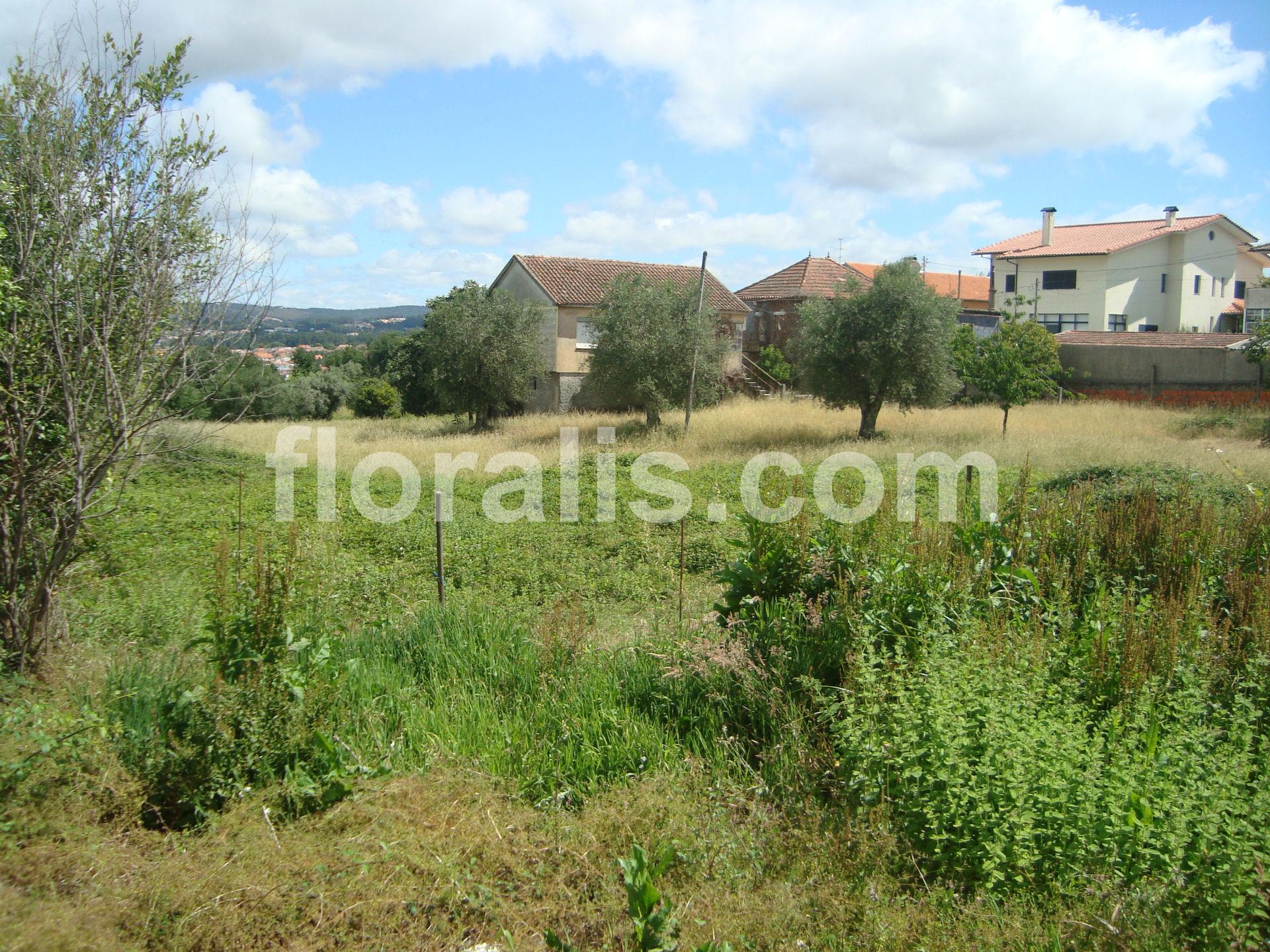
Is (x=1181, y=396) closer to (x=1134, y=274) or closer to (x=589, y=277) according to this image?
(x=1134, y=274)

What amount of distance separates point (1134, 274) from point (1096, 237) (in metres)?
2.65

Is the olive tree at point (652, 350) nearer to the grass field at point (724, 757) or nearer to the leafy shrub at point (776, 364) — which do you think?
the leafy shrub at point (776, 364)

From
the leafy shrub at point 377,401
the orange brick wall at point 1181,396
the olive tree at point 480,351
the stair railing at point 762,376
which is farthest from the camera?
the leafy shrub at point 377,401

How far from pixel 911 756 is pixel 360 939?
206 cm

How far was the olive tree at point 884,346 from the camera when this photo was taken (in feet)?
67.4

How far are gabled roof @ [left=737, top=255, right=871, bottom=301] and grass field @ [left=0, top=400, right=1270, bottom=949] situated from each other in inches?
1377

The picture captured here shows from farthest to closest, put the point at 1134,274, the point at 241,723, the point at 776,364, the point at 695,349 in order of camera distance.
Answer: the point at 1134,274, the point at 776,364, the point at 695,349, the point at 241,723

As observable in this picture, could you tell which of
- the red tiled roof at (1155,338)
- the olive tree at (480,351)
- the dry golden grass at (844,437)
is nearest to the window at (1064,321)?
the red tiled roof at (1155,338)

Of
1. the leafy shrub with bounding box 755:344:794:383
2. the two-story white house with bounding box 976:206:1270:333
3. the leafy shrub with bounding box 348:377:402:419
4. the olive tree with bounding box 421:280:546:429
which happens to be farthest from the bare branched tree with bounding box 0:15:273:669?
the two-story white house with bounding box 976:206:1270:333

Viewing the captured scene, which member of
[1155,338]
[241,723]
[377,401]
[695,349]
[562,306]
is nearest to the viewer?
[241,723]

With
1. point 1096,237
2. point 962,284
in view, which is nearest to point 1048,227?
point 1096,237

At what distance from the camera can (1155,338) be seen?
3002 centimetres

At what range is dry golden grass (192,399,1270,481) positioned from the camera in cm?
1691

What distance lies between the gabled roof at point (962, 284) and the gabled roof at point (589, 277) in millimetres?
21156
